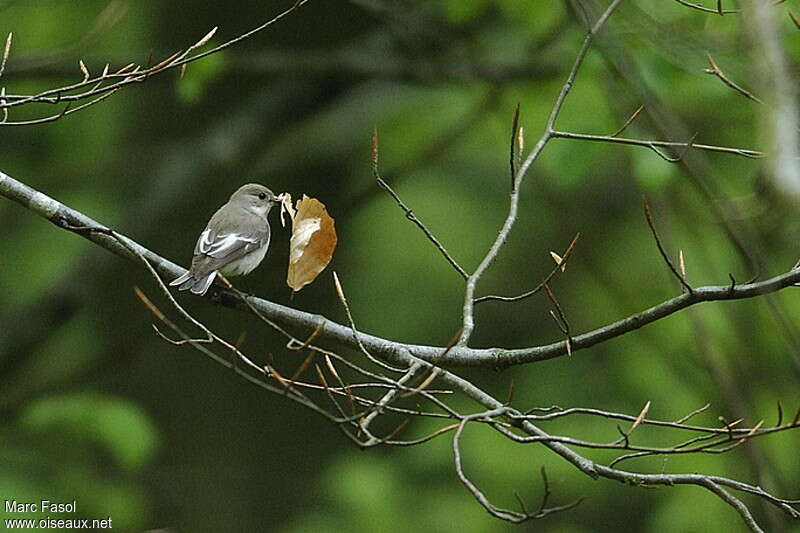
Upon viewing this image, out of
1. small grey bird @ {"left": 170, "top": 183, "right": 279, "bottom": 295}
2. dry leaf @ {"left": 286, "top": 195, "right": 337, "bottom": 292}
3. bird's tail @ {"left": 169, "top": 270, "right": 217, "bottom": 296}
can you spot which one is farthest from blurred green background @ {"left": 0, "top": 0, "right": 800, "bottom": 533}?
dry leaf @ {"left": 286, "top": 195, "right": 337, "bottom": 292}

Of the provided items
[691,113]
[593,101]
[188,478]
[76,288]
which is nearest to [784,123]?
[593,101]

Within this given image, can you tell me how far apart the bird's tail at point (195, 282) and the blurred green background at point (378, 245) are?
5.75ft

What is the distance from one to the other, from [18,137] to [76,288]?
70.6 inches

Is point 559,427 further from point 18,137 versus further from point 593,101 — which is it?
point 18,137

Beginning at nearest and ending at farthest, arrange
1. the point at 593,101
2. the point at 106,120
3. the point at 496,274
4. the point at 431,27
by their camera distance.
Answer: the point at 593,101 < the point at 431,27 < the point at 106,120 < the point at 496,274

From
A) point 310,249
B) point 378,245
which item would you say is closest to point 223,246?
point 310,249

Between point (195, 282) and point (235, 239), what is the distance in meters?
1.04

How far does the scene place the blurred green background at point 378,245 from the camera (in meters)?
6.04

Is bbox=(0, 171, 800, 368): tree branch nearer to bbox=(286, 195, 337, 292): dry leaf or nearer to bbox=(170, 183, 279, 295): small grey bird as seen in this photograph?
bbox=(286, 195, 337, 292): dry leaf

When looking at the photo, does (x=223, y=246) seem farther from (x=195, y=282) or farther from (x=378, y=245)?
(x=378, y=245)

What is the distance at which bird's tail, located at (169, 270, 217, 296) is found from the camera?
3.57m

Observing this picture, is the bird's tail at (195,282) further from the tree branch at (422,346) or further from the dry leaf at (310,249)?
the dry leaf at (310,249)

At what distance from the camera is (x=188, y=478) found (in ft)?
25.0

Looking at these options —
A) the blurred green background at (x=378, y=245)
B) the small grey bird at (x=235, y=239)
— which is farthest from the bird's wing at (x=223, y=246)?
the blurred green background at (x=378, y=245)
